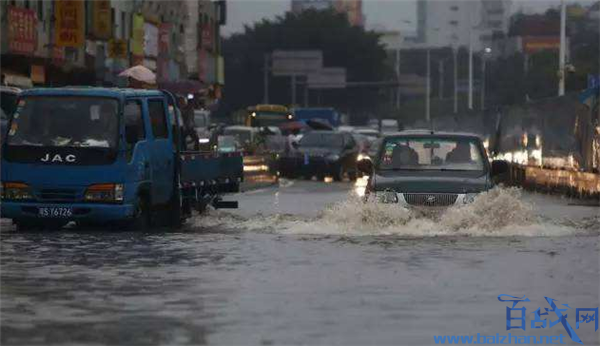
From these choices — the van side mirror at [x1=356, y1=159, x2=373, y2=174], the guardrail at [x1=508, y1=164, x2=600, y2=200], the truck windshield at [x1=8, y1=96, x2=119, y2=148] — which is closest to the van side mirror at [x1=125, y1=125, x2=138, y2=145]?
the truck windshield at [x1=8, y1=96, x2=119, y2=148]

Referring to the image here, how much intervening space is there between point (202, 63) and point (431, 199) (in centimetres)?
8535

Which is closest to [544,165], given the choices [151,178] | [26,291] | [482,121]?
[482,121]

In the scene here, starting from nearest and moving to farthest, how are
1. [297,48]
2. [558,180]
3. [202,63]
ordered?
[558,180] < [202,63] < [297,48]

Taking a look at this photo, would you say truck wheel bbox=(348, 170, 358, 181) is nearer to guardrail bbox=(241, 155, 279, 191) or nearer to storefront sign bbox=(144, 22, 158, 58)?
guardrail bbox=(241, 155, 279, 191)

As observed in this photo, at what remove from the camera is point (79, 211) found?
23.5 metres

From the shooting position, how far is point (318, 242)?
22.4m

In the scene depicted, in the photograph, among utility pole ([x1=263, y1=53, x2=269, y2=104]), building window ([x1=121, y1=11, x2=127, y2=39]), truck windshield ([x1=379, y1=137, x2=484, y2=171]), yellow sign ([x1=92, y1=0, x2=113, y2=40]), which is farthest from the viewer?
utility pole ([x1=263, y1=53, x2=269, y2=104])

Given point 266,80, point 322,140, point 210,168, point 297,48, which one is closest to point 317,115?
point 266,80

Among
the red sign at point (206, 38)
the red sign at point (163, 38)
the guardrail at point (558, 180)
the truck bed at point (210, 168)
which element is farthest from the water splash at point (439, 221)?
the red sign at point (206, 38)

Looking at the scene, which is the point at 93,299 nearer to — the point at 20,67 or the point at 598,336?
the point at 598,336

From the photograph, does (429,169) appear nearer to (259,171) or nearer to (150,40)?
(259,171)

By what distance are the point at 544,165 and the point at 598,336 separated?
33.2 m

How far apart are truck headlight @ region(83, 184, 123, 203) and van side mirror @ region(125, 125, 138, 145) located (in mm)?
655

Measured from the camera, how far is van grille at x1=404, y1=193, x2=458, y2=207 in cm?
2364
